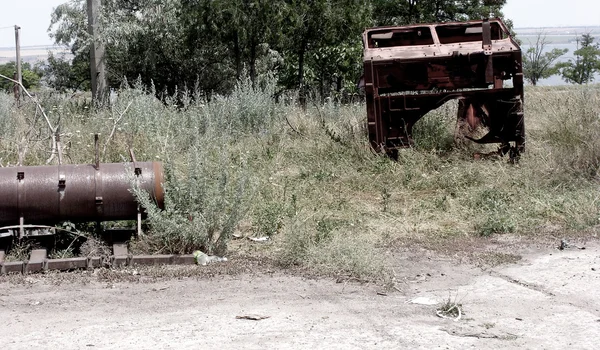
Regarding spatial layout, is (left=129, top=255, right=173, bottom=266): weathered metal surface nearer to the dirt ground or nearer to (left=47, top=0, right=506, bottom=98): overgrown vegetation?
the dirt ground

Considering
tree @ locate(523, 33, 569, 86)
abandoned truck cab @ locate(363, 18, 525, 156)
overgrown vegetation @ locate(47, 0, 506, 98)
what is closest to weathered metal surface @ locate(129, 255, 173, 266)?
abandoned truck cab @ locate(363, 18, 525, 156)

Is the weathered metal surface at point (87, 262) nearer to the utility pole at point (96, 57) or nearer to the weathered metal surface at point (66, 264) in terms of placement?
the weathered metal surface at point (66, 264)

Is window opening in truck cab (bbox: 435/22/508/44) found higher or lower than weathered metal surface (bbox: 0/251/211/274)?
higher

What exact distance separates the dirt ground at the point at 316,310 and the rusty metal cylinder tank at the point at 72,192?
2.43 ft

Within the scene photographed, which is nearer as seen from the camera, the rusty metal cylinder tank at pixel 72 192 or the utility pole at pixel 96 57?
the rusty metal cylinder tank at pixel 72 192

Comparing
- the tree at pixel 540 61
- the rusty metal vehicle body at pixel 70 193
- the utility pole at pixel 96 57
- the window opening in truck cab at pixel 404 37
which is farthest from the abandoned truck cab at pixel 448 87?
the tree at pixel 540 61

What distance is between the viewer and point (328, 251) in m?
6.39

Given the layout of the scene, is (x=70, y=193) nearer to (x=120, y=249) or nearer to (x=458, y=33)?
(x=120, y=249)

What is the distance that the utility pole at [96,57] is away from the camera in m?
16.2

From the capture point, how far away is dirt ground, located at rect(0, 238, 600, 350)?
4656mm

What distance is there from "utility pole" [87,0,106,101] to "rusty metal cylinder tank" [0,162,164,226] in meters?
9.54

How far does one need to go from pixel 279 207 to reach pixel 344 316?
2.97 meters

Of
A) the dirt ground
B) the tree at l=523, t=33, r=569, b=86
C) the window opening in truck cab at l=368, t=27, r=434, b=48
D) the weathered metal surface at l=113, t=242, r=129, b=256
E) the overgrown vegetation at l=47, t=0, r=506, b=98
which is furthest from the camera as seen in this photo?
the tree at l=523, t=33, r=569, b=86

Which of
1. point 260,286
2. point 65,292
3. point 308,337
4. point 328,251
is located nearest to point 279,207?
point 328,251
